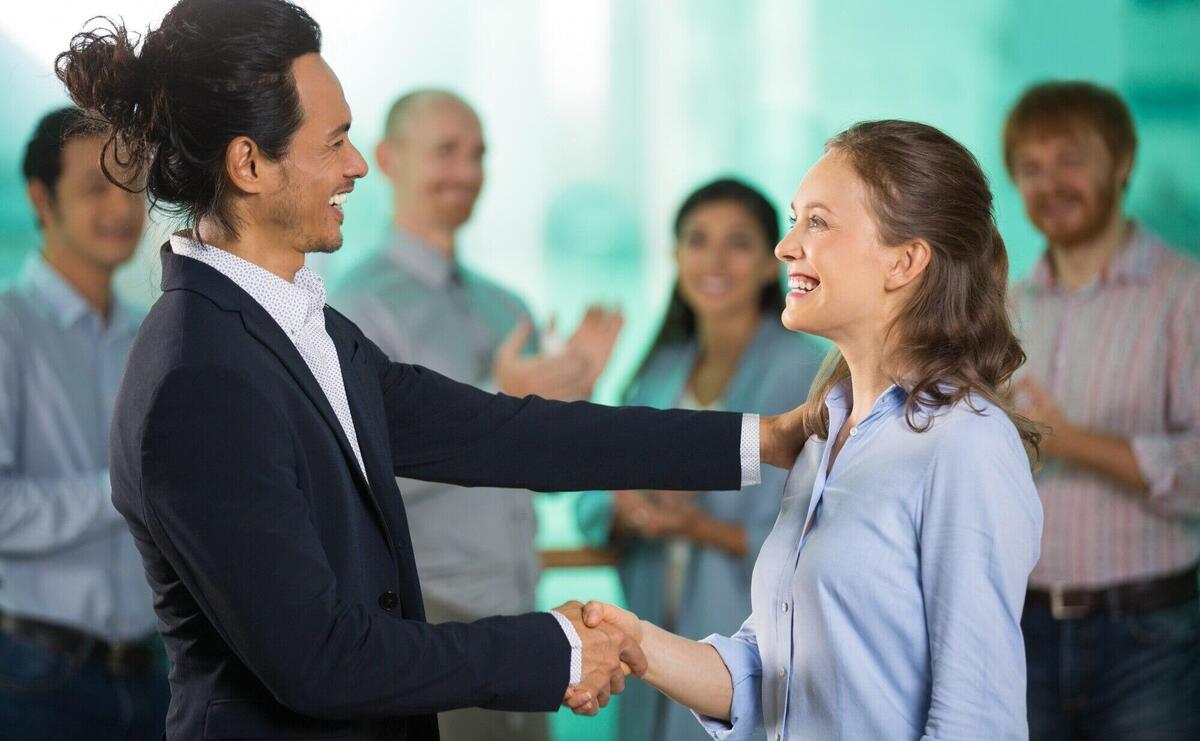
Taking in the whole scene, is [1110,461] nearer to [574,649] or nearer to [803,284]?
[803,284]

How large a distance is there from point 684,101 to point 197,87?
7.28ft

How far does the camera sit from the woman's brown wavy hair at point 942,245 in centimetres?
169

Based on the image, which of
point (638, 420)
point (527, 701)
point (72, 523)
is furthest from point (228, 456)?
point (72, 523)

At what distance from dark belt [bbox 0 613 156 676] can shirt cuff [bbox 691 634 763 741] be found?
1.92 metres

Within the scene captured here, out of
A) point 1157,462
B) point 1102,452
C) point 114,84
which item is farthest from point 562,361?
point 114,84

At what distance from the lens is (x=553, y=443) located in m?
2.00

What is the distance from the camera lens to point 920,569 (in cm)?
155

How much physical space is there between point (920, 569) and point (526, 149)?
7.63ft

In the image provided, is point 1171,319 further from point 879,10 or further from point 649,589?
point 649,589

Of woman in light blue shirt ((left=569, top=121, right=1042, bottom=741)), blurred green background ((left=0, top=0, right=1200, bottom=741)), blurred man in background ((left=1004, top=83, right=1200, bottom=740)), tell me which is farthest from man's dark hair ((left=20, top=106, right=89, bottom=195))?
blurred man in background ((left=1004, top=83, right=1200, bottom=740))

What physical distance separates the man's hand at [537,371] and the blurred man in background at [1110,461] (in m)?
1.17

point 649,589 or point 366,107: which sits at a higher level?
point 366,107

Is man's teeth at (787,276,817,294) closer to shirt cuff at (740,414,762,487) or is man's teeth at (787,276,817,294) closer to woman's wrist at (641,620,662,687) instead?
shirt cuff at (740,414,762,487)

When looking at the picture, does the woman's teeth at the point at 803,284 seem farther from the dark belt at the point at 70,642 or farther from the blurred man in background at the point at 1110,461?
the dark belt at the point at 70,642
